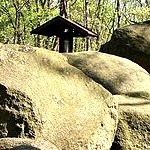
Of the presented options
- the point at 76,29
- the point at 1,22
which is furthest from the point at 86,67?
the point at 1,22

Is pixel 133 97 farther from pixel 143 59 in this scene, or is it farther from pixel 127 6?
pixel 127 6

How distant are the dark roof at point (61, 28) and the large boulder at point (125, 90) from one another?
504 cm

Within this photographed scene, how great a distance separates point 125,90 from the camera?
23.8ft

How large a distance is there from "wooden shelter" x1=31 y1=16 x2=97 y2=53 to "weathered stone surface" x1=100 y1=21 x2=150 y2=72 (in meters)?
1.04

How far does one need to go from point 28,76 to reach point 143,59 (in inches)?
303

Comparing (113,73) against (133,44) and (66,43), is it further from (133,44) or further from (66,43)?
(66,43)

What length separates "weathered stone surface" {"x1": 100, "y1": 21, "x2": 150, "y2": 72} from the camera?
39.1ft

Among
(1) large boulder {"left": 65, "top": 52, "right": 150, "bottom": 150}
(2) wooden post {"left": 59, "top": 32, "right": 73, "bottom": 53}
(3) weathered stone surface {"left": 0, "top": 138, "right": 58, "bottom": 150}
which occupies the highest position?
(3) weathered stone surface {"left": 0, "top": 138, "right": 58, "bottom": 150}

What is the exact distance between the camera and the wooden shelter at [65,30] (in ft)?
42.8

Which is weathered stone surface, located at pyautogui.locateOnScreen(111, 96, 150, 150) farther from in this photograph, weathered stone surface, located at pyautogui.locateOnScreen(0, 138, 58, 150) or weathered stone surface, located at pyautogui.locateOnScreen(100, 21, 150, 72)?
weathered stone surface, located at pyautogui.locateOnScreen(100, 21, 150, 72)

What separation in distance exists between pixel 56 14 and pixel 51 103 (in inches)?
902

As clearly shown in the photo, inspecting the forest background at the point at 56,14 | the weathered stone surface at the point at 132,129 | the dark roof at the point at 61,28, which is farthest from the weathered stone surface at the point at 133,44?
the forest background at the point at 56,14

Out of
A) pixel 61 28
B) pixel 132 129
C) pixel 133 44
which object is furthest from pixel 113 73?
pixel 61 28

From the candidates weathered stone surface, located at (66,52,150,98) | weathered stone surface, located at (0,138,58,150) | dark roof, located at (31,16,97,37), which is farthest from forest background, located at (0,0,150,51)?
weathered stone surface, located at (0,138,58,150)
